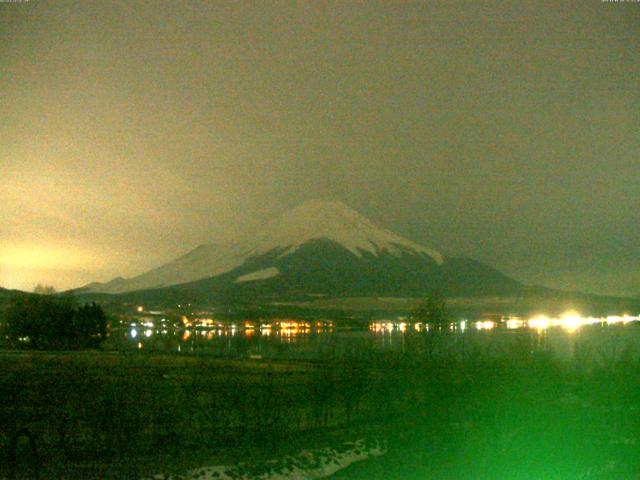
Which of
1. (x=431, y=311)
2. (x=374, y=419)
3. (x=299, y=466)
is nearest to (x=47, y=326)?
(x=431, y=311)

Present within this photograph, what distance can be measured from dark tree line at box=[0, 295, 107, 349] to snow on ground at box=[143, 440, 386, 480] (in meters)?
46.5

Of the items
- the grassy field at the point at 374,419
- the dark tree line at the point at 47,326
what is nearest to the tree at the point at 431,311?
the dark tree line at the point at 47,326

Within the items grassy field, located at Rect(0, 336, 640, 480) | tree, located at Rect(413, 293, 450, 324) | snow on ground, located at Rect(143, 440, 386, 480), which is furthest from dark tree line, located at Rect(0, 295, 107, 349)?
snow on ground, located at Rect(143, 440, 386, 480)

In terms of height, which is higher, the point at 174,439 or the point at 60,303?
the point at 60,303

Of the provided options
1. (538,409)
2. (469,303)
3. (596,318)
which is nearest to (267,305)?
(469,303)

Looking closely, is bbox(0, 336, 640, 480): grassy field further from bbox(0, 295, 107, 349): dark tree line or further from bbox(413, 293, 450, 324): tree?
bbox(413, 293, 450, 324): tree

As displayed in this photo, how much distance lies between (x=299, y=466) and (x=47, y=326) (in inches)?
1966

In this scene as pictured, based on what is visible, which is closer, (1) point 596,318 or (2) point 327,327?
(2) point 327,327

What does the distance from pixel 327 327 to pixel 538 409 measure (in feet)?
288

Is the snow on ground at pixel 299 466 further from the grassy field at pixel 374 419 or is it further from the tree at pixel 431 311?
the tree at pixel 431 311

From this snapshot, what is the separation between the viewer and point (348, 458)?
49.7ft

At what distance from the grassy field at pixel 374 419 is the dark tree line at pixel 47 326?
34158 millimetres

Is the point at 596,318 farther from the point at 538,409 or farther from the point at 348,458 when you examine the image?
the point at 348,458

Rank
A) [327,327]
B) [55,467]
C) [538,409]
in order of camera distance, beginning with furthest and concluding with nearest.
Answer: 1. [327,327]
2. [538,409]
3. [55,467]
